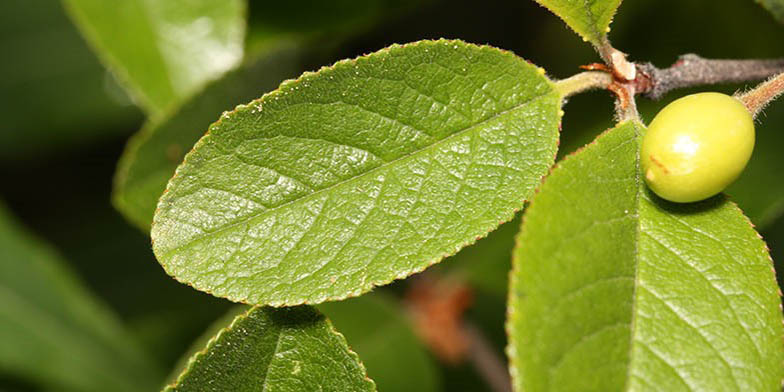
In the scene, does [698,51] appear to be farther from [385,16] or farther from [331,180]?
[331,180]

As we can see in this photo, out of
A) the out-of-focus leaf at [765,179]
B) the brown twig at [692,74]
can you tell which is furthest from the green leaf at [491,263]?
the brown twig at [692,74]

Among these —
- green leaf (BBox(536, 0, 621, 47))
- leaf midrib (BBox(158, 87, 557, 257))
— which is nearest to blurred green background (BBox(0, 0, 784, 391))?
green leaf (BBox(536, 0, 621, 47))

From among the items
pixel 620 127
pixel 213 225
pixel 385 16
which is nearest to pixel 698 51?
pixel 385 16

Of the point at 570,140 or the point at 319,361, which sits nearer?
the point at 319,361

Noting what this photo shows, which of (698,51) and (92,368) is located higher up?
(698,51)

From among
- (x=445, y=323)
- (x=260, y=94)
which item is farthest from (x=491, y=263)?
(x=260, y=94)
